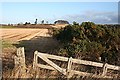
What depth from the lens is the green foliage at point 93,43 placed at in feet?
51.2

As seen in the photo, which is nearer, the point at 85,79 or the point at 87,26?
the point at 85,79

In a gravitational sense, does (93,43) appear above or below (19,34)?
above

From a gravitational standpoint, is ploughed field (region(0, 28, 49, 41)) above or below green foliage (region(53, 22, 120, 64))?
below

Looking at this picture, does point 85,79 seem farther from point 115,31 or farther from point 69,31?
point 69,31

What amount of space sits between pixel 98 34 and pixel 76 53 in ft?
8.04

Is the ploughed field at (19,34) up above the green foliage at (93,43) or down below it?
below

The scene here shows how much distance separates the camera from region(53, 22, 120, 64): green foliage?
15617mm

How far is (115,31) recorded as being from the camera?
57.0ft

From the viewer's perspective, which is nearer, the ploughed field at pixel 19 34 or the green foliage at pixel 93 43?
the green foliage at pixel 93 43

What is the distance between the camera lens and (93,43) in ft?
53.5

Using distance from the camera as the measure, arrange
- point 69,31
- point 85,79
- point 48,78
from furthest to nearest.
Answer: point 69,31 → point 85,79 → point 48,78

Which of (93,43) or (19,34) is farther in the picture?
(19,34)

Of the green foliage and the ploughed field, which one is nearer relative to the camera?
the green foliage

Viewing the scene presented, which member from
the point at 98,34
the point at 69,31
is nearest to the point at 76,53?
the point at 98,34
